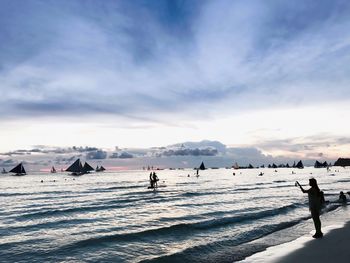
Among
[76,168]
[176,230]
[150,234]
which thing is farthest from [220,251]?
[76,168]

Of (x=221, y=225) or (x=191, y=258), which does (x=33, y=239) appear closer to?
(x=191, y=258)

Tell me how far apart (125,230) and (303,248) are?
1264cm

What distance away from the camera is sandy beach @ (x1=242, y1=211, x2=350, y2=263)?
40.3 feet

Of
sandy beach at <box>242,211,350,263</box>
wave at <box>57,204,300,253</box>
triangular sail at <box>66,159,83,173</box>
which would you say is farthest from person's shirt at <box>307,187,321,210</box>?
triangular sail at <box>66,159,83,173</box>

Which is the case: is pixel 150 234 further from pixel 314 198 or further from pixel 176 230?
pixel 314 198

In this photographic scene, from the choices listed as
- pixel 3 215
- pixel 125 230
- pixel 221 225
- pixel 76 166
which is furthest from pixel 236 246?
pixel 76 166

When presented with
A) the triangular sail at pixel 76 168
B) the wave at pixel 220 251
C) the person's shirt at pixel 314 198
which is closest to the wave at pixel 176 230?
the wave at pixel 220 251

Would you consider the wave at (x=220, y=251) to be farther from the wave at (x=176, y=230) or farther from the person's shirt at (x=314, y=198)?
the person's shirt at (x=314, y=198)

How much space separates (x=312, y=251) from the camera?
44.3 feet

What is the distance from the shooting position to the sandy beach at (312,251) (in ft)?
40.3

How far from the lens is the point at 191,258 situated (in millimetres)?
15703

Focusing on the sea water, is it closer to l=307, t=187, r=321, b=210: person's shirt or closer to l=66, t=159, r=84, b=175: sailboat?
l=307, t=187, r=321, b=210: person's shirt

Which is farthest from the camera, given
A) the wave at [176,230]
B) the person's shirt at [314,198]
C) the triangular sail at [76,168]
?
the triangular sail at [76,168]

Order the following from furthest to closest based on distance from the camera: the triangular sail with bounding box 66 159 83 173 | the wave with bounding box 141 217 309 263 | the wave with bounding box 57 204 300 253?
the triangular sail with bounding box 66 159 83 173 < the wave with bounding box 57 204 300 253 < the wave with bounding box 141 217 309 263
